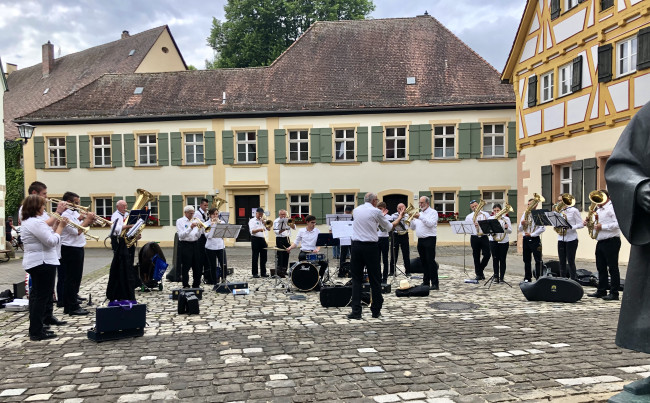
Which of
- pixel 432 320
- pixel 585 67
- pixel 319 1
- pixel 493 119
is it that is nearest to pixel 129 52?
pixel 319 1

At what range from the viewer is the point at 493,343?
6512 mm

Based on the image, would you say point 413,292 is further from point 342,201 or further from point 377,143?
point 377,143

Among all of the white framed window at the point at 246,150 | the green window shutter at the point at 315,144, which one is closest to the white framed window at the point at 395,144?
the green window shutter at the point at 315,144

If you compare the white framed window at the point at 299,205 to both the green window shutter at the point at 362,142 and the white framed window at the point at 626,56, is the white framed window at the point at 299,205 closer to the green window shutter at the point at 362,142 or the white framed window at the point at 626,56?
the green window shutter at the point at 362,142

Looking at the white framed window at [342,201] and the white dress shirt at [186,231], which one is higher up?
the white framed window at [342,201]

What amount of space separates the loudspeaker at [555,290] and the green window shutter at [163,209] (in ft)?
65.3

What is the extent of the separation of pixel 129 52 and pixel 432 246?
29.8 m

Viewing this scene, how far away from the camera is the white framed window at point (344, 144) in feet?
84.2

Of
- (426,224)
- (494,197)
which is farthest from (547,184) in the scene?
(426,224)

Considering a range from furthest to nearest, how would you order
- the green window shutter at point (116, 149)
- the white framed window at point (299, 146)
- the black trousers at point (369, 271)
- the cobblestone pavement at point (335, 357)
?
the green window shutter at point (116, 149)
the white framed window at point (299, 146)
the black trousers at point (369, 271)
the cobblestone pavement at point (335, 357)

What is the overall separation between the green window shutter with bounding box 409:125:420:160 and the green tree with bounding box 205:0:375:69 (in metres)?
13.7

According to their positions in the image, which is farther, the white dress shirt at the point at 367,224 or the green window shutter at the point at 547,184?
the green window shutter at the point at 547,184

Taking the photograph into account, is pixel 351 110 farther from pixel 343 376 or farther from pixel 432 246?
pixel 343 376

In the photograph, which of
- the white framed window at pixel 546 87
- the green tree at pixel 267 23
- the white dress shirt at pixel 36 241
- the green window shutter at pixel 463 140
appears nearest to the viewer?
the white dress shirt at pixel 36 241
